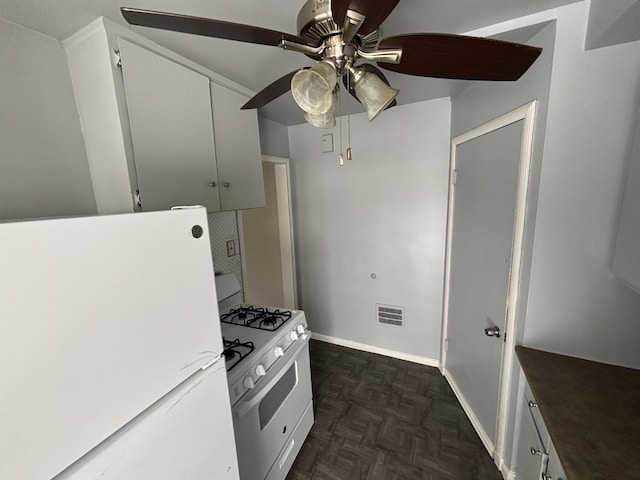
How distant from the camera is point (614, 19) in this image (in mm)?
867

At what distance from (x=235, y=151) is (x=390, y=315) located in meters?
1.99

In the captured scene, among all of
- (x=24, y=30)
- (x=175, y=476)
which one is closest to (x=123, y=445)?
(x=175, y=476)

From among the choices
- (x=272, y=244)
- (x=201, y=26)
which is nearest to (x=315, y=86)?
(x=201, y=26)

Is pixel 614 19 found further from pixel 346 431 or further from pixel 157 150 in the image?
pixel 346 431

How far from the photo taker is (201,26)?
68 cm

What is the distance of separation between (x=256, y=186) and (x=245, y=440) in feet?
4.68

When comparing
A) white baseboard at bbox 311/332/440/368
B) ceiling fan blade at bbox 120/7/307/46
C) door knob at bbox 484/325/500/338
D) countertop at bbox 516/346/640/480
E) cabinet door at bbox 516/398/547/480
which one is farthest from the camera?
white baseboard at bbox 311/332/440/368

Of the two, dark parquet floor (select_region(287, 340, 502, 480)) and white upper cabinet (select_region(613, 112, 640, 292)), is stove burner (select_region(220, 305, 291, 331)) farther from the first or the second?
white upper cabinet (select_region(613, 112, 640, 292))

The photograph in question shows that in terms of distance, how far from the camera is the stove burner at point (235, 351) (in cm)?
116

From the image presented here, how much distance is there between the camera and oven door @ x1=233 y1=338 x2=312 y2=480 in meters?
1.10

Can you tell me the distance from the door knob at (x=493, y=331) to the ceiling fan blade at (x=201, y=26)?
171cm

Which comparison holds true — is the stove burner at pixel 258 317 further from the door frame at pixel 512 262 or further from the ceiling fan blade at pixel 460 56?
the ceiling fan blade at pixel 460 56

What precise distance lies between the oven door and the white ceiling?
161 cm

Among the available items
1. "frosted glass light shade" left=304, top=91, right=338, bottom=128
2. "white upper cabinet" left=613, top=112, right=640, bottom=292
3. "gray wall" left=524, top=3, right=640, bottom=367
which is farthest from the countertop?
"frosted glass light shade" left=304, top=91, right=338, bottom=128
